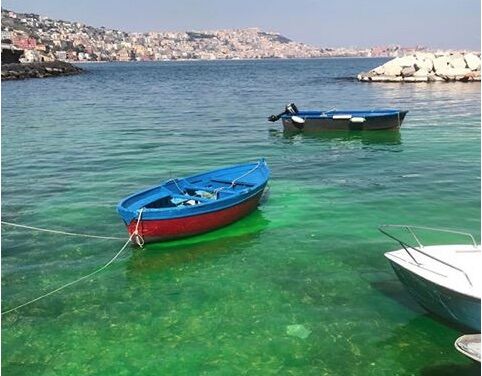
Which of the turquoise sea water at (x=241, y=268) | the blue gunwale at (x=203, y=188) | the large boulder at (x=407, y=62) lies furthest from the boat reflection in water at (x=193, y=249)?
the large boulder at (x=407, y=62)

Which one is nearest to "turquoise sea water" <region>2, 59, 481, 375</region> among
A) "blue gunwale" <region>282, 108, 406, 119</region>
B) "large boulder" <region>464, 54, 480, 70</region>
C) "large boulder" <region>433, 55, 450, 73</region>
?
"blue gunwale" <region>282, 108, 406, 119</region>

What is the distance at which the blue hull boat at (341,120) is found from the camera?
33969mm

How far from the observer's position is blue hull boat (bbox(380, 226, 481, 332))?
8.70 metres

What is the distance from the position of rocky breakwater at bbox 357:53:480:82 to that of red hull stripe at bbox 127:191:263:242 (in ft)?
230

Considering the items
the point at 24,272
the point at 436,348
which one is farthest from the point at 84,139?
the point at 436,348

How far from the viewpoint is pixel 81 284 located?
1291 centimetres

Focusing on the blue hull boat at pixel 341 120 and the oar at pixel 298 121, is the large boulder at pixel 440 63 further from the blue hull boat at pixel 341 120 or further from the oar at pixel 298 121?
the oar at pixel 298 121

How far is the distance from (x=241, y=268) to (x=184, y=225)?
2373mm

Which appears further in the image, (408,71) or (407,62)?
(407,62)

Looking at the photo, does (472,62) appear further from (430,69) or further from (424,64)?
(424,64)

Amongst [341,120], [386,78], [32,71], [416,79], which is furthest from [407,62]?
[32,71]

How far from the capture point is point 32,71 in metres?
106

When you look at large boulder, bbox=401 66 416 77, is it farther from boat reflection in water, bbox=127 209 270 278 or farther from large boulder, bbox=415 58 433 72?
boat reflection in water, bbox=127 209 270 278

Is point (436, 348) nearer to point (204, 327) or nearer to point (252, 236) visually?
point (204, 327)
